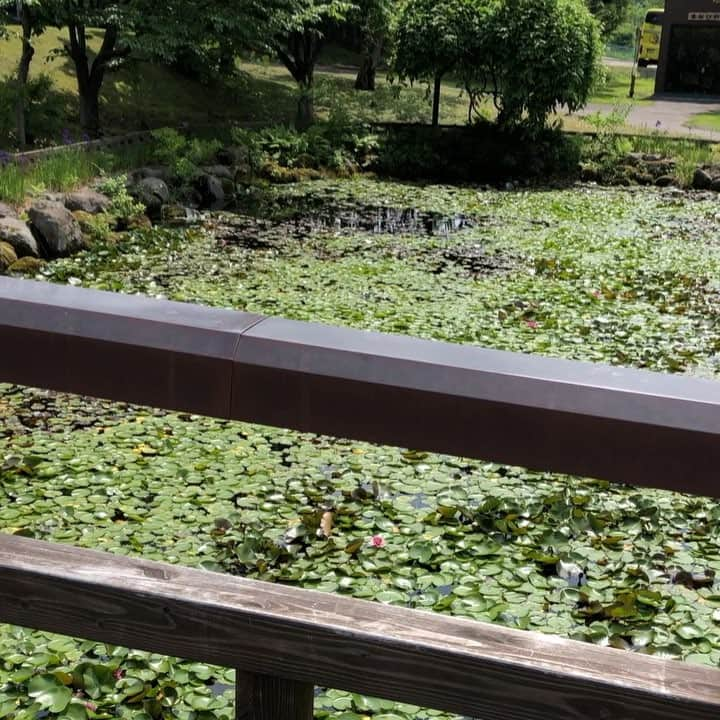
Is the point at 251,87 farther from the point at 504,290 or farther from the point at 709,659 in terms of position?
the point at 709,659

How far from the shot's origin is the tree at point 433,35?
54.0ft

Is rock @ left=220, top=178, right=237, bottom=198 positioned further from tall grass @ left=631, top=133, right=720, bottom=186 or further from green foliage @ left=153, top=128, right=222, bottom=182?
tall grass @ left=631, top=133, right=720, bottom=186

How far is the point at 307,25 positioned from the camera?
17.5 metres

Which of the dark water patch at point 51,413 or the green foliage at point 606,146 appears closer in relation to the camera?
the dark water patch at point 51,413

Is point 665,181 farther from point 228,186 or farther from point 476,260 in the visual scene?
point 228,186

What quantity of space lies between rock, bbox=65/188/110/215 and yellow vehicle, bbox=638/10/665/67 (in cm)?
2703

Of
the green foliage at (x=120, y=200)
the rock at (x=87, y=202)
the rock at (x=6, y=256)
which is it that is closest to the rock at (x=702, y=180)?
the green foliage at (x=120, y=200)

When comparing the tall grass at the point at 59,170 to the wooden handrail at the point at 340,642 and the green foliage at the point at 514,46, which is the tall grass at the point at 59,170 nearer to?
the green foliage at the point at 514,46

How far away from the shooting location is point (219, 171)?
13.6 metres

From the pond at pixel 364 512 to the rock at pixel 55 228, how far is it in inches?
30.6

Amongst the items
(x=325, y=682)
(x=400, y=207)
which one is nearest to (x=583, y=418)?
(x=325, y=682)

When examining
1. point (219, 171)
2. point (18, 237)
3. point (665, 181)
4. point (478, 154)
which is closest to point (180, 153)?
point (219, 171)

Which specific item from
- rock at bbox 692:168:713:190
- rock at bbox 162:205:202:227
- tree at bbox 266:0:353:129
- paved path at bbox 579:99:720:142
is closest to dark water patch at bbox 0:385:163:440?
rock at bbox 162:205:202:227

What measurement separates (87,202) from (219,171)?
3.37m
